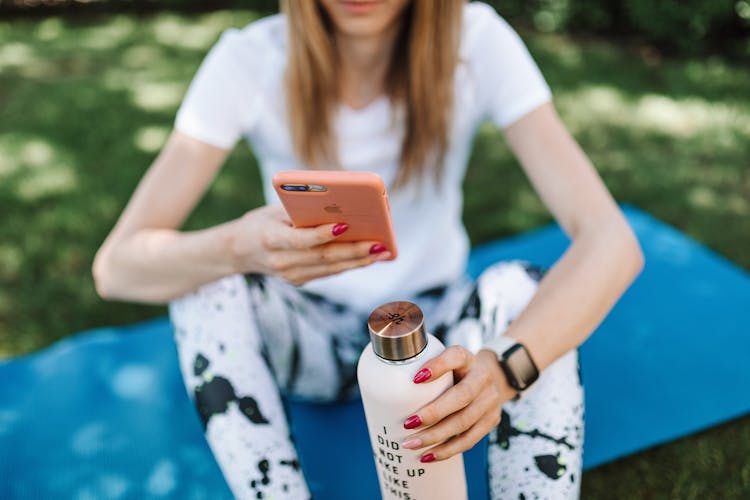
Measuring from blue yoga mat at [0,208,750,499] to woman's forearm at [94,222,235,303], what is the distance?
482mm

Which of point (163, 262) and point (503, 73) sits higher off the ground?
point (503, 73)

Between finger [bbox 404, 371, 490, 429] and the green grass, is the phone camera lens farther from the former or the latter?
the green grass

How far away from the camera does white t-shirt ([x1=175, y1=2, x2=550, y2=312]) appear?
5.09ft

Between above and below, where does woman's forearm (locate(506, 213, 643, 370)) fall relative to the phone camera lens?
below

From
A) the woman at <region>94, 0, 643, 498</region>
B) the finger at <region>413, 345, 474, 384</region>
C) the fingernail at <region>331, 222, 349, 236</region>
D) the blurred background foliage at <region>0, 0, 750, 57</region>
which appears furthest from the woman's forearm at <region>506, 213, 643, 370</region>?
the blurred background foliage at <region>0, 0, 750, 57</region>

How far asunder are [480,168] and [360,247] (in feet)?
7.57

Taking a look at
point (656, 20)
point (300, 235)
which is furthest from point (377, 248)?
point (656, 20)

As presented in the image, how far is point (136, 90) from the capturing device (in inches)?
167

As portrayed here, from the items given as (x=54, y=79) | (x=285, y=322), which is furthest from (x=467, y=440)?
(x=54, y=79)

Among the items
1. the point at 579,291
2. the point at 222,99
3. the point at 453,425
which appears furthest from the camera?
the point at 222,99

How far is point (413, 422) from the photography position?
39.5 inches

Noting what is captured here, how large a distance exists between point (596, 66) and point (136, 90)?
2879 millimetres

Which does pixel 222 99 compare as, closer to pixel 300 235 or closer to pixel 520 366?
pixel 300 235

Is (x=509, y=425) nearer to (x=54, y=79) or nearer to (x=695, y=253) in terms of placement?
(x=695, y=253)
